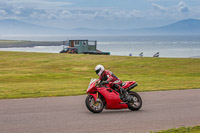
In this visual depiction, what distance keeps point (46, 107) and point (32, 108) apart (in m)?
0.47

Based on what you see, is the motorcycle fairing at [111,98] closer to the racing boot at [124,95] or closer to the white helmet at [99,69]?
the racing boot at [124,95]

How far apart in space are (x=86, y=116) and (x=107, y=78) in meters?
1.35

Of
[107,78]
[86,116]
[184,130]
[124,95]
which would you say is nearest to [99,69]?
[107,78]

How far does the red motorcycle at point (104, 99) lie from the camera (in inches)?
406

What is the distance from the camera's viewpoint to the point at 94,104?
10453mm

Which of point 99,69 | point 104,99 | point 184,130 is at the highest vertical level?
point 99,69

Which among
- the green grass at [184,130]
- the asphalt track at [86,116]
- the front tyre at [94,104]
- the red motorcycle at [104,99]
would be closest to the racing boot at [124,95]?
the red motorcycle at [104,99]

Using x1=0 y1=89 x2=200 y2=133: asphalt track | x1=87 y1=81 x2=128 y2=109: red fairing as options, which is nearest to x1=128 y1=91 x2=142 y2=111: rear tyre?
x1=0 y1=89 x2=200 y2=133: asphalt track

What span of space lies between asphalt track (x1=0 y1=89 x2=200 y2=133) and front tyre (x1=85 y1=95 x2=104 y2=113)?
0.57ft

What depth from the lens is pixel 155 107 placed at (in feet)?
37.3

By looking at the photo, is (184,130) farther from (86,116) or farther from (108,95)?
(108,95)

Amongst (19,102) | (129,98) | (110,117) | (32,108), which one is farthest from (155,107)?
(19,102)

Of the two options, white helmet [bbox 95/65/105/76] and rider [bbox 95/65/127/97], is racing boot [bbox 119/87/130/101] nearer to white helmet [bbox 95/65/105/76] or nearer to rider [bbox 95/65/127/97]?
rider [bbox 95/65/127/97]

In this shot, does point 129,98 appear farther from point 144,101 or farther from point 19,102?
point 19,102
